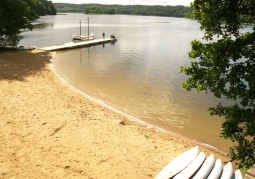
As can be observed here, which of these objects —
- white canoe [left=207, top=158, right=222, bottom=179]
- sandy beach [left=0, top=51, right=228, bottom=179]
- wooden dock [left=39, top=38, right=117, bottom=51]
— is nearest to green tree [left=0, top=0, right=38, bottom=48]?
wooden dock [left=39, top=38, right=117, bottom=51]

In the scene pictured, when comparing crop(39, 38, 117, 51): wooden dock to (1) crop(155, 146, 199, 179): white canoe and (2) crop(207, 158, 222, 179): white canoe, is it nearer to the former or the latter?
(1) crop(155, 146, 199, 179): white canoe

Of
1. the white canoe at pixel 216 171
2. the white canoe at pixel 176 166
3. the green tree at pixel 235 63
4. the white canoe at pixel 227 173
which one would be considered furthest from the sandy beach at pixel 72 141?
the green tree at pixel 235 63

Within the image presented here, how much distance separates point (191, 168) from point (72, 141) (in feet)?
19.7

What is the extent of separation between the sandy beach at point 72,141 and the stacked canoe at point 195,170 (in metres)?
1.10

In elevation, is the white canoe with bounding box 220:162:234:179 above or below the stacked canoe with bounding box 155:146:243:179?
below

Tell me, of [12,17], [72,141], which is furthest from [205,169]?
[12,17]

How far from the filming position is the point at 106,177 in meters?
8.99

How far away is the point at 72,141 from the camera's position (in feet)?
37.0

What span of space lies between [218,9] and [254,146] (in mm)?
4151

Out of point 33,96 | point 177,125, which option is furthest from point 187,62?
point 33,96

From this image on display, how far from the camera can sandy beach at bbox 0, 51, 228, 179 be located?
932 cm

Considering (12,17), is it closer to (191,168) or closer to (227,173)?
(191,168)

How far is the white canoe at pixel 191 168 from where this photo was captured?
810 cm

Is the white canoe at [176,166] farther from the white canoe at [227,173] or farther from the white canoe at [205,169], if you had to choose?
the white canoe at [227,173]
